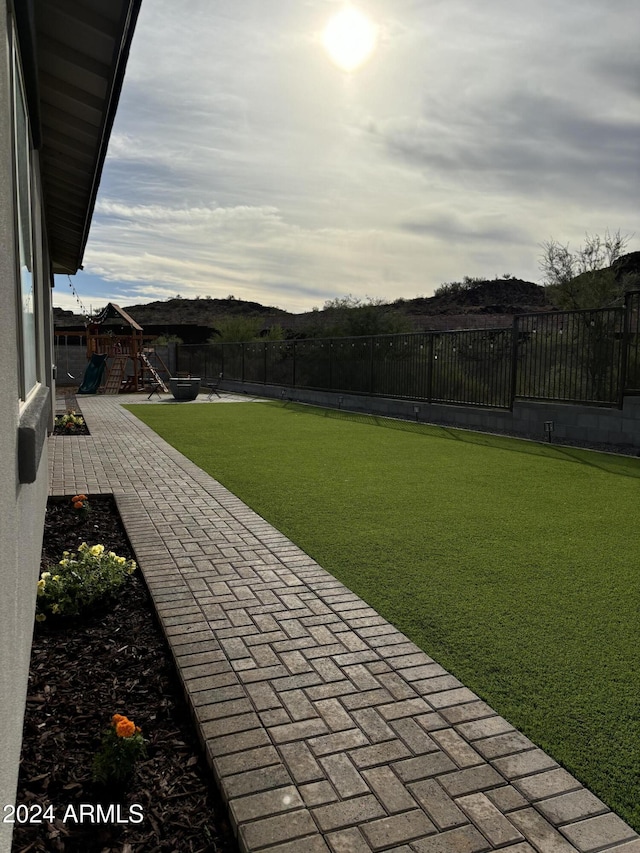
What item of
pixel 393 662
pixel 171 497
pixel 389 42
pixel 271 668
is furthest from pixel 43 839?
pixel 389 42

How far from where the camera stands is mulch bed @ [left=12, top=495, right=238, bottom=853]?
7.02ft

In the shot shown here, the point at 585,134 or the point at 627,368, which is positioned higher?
the point at 585,134

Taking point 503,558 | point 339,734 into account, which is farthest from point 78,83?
point 503,558

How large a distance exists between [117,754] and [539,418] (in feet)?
38.5

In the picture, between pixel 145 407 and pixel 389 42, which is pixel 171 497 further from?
pixel 145 407

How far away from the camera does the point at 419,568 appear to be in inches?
185

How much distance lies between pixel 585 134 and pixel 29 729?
13091 millimetres

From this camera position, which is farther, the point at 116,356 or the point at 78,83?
the point at 116,356

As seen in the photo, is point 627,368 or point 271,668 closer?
point 271,668

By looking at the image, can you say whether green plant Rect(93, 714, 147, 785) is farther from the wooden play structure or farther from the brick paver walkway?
the wooden play structure

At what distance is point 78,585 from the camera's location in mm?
3939

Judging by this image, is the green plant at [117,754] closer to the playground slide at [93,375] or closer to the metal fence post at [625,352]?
the metal fence post at [625,352]

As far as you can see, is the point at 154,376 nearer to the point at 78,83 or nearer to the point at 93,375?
the point at 93,375

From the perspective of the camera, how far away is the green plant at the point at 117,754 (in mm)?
2346
